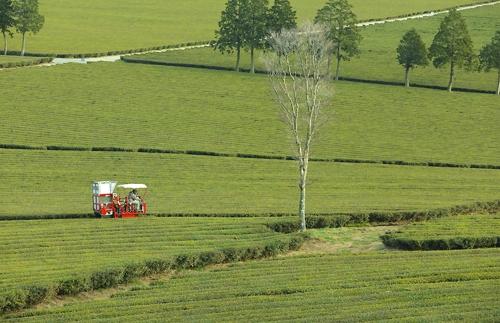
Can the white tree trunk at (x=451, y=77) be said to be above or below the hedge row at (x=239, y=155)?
above

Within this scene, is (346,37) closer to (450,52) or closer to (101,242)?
(450,52)

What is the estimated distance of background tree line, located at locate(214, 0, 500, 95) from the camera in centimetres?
13100

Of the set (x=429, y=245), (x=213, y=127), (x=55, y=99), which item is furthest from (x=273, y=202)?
(x=55, y=99)

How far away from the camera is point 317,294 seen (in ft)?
138

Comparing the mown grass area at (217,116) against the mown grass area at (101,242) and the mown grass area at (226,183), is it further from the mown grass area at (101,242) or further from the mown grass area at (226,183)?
the mown grass area at (101,242)

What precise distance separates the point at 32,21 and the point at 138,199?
261 feet

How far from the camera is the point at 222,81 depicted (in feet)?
408

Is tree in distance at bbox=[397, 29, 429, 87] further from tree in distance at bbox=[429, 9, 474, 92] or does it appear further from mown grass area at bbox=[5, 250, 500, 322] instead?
mown grass area at bbox=[5, 250, 500, 322]

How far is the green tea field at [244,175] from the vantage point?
42625 mm

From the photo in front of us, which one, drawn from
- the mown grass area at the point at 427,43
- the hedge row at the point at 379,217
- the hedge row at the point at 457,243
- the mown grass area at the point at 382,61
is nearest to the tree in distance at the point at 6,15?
the mown grass area at the point at 382,61

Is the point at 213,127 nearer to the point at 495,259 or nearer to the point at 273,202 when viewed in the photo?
the point at 273,202

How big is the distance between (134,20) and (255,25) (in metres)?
46.2

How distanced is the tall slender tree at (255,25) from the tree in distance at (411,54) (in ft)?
55.5

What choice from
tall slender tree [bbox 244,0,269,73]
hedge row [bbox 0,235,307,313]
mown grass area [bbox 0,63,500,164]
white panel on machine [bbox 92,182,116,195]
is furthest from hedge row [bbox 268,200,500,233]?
tall slender tree [bbox 244,0,269,73]
